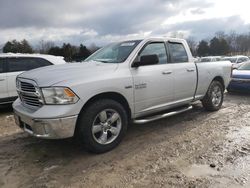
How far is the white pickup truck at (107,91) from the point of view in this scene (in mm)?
3516

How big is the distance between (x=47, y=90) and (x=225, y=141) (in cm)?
322

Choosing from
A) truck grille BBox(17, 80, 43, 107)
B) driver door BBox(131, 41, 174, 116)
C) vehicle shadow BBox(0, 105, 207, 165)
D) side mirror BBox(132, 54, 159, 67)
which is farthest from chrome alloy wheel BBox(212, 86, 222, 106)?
truck grille BBox(17, 80, 43, 107)

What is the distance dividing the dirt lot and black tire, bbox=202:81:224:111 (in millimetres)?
944

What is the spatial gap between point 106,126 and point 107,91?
0.59 meters

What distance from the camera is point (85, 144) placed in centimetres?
380

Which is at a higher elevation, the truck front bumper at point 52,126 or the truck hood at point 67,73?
the truck hood at point 67,73

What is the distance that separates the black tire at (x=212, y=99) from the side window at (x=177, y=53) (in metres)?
1.29

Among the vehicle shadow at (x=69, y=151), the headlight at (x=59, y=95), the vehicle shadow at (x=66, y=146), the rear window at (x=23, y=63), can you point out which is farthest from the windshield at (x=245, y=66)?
the headlight at (x=59, y=95)

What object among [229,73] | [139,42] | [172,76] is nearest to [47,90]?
[139,42]

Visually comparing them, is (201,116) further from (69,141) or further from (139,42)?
(69,141)

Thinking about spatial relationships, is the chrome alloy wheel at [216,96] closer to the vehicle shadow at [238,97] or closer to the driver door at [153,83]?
the vehicle shadow at [238,97]

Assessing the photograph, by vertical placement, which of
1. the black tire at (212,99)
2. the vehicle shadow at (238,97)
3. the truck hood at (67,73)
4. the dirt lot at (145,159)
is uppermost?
the truck hood at (67,73)

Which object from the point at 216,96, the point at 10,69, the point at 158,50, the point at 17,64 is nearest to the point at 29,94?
the point at 158,50

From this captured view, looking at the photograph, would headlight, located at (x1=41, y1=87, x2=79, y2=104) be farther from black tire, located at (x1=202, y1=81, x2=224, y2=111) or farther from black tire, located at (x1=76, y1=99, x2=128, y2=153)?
black tire, located at (x1=202, y1=81, x2=224, y2=111)
